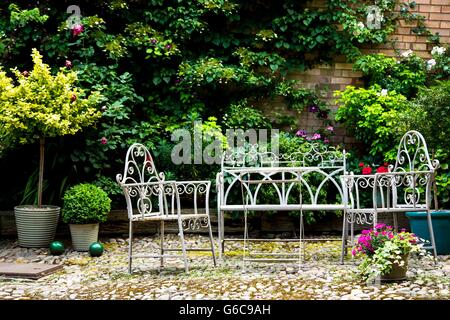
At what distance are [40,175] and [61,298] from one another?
79.0 inches

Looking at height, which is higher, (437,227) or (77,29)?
(77,29)

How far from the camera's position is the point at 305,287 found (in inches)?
162

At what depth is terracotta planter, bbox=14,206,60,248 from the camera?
5.72m

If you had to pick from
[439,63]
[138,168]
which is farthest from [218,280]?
[439,63]

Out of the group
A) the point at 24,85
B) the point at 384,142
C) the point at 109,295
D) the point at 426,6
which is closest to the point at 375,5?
the point at 426,6

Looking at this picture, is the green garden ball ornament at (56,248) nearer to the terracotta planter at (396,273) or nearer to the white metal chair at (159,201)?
the white metal chair at (159,201)

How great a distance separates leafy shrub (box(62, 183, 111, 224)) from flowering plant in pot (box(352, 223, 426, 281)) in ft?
8.06

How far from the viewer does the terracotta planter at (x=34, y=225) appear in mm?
5719

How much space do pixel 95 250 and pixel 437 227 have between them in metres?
2.85

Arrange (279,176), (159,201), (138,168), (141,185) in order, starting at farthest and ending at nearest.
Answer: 1. (279,176)
2. (138,168)
3. (159,201)
4. (141,185)

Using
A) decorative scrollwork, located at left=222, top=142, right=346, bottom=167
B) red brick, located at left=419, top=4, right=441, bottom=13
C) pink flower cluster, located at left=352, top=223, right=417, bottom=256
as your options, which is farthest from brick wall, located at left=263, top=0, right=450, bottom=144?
pink flower cluster, located at left=352, top=223, right=417, bottom=256

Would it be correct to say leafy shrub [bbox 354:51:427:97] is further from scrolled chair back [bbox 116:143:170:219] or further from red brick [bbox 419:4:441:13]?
scrolled chair back [bbox 116:143:170:219]

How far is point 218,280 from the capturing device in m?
4.37

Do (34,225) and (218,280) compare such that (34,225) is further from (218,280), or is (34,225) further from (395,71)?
(395,71)
